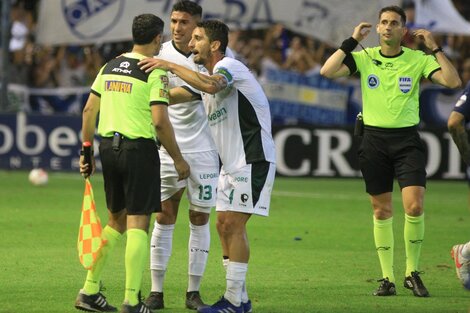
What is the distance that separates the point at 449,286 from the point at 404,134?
4.88 feet

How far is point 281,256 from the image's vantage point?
40.5 ft

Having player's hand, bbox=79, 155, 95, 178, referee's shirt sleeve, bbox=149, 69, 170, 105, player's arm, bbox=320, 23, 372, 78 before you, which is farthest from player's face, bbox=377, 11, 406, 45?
player's hand, bbox=79, 155, 95, 178

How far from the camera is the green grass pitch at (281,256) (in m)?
9.61

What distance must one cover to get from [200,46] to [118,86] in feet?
2.50

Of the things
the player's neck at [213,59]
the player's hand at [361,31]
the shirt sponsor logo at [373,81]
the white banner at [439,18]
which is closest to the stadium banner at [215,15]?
the white banner at [439,18]

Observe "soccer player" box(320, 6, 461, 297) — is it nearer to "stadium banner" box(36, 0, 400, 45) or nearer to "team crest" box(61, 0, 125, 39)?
"stadium banner" box(36, 0, 400, 45)

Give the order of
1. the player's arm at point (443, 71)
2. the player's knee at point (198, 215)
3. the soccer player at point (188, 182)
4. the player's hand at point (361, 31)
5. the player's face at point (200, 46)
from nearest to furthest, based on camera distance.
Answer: the player's face at point (200, 46)
the soccer player at point (188, 182)
the player's knee at point (198, 215)
the player's arm at point (443, 71)
the player's hand at point (361, 31)

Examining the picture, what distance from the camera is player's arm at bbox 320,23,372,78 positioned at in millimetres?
10445

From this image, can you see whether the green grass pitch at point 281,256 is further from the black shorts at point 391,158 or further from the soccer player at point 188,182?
the black shorts at point 391,158

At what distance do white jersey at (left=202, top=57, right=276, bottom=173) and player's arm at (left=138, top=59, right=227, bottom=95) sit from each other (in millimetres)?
246

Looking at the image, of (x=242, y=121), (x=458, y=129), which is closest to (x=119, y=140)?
(x=242, y=121)

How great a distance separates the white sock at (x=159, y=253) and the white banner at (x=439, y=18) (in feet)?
43.6

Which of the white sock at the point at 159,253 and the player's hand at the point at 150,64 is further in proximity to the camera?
the white sock at the point at 159,253

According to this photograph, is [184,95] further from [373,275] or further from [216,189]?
[373,275]
